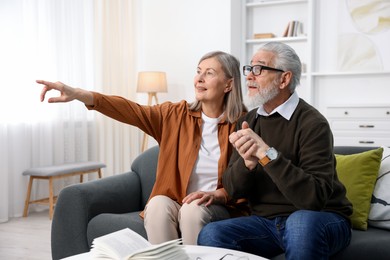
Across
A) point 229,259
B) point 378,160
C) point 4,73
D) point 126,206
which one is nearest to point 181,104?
point 126,206

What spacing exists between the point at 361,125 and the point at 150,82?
2.36 meters

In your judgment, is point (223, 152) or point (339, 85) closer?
point (223, 152)

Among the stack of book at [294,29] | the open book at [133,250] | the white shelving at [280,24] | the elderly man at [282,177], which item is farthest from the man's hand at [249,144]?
the stack of book at [294,29]

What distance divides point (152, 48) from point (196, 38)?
0.62 meters

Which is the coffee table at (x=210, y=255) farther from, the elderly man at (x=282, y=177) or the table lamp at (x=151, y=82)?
the table lamp at (x=151, y=82)

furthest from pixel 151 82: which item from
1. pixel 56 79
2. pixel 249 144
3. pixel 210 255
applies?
pixel 210 255

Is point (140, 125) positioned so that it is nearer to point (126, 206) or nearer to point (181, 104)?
point (181, 104)

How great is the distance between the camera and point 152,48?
22.2ft

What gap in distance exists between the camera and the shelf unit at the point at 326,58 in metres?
5.90

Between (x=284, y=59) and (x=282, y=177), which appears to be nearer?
(x=282, y=177)

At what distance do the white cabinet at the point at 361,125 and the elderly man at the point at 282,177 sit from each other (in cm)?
361

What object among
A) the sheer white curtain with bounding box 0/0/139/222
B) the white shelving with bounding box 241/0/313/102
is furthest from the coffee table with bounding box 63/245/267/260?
the white shelving with bounding box 241/0/313/102

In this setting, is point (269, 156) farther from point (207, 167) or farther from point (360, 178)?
point (360, 178)

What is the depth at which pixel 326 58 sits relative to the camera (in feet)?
20.5
